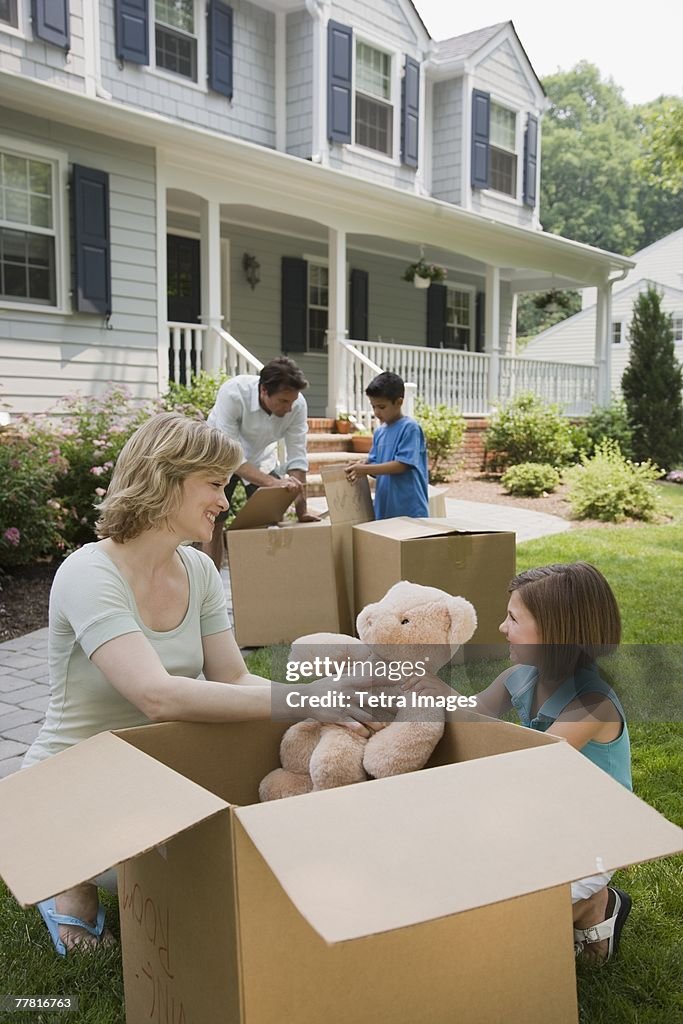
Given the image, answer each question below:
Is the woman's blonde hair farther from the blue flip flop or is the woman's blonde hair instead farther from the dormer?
the dormer

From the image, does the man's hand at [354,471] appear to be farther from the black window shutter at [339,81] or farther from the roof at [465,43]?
the roof at [465,43]

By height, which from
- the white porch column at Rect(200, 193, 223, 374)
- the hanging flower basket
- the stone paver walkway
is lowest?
the stone paver walkway

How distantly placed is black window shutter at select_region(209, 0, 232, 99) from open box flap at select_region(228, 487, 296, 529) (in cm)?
828

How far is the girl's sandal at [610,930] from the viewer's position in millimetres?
2061

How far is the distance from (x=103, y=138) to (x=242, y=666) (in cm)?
797

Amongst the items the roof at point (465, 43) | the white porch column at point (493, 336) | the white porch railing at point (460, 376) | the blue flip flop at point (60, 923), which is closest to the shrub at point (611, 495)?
the white porch railing at point (460, 376)

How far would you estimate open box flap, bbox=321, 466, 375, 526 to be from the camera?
4.67m

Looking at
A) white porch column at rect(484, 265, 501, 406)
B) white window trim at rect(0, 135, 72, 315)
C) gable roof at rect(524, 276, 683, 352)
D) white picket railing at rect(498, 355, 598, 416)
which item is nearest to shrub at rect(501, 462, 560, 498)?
white porch column at rect(484, 265, 501, 406)

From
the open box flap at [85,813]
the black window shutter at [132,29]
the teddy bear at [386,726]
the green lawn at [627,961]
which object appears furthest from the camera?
the black window shutter at [132,29]

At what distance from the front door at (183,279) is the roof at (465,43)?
19.7 feet

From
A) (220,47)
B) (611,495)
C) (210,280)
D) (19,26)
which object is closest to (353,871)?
(210,280)

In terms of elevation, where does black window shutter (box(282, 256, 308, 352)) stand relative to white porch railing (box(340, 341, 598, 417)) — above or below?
above

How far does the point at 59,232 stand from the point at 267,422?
4.56 meters

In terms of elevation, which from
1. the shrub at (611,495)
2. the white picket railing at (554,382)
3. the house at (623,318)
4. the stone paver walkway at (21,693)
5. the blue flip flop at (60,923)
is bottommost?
the stone paver walkway at (21,693)
